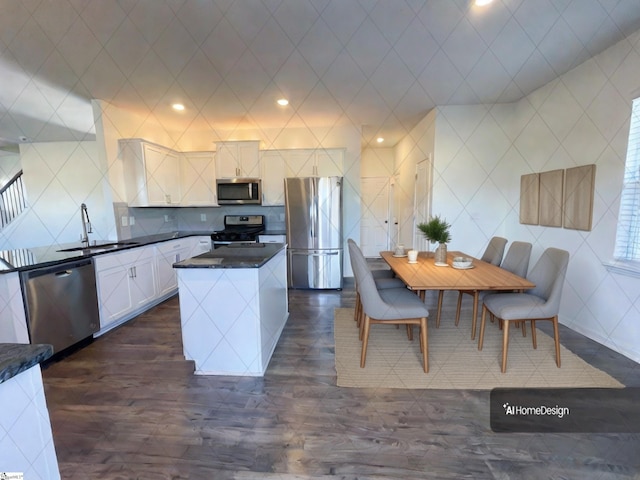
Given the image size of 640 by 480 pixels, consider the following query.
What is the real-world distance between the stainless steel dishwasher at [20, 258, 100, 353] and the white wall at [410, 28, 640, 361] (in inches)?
159

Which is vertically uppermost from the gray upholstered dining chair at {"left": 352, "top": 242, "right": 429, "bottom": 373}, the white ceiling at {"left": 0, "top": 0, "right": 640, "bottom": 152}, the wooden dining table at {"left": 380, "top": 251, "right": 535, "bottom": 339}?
the white ceiling at {"left": 0, "top": 0, "right": 640, "bottom": 152}

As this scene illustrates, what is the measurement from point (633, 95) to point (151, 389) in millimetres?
4230

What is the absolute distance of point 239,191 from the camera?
4188mm

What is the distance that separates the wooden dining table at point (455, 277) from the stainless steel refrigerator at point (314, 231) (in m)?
1.38

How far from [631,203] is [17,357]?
142 inches

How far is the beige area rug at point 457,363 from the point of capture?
1.92m

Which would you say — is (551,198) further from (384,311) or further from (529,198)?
(384,311)

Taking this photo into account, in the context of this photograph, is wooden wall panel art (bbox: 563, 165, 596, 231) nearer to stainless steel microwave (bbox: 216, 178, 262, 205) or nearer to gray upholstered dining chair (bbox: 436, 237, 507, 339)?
gray upholstered dining chair (bbox: 436, 237, 507, 339)

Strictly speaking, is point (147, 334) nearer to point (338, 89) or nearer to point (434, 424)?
point (434, 424)

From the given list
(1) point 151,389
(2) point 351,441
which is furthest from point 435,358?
(1) point 151,389

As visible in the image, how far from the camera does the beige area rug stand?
6.29 feet

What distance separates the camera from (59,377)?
6.65 ft

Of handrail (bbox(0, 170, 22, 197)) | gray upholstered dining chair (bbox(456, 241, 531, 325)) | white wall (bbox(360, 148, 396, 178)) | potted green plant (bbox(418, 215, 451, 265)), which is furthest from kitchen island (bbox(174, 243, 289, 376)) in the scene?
handrail (bbox(0, 170, 22, 197))

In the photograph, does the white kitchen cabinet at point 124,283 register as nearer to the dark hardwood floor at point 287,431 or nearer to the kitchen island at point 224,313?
the dark hardwood floor at point 287,431
